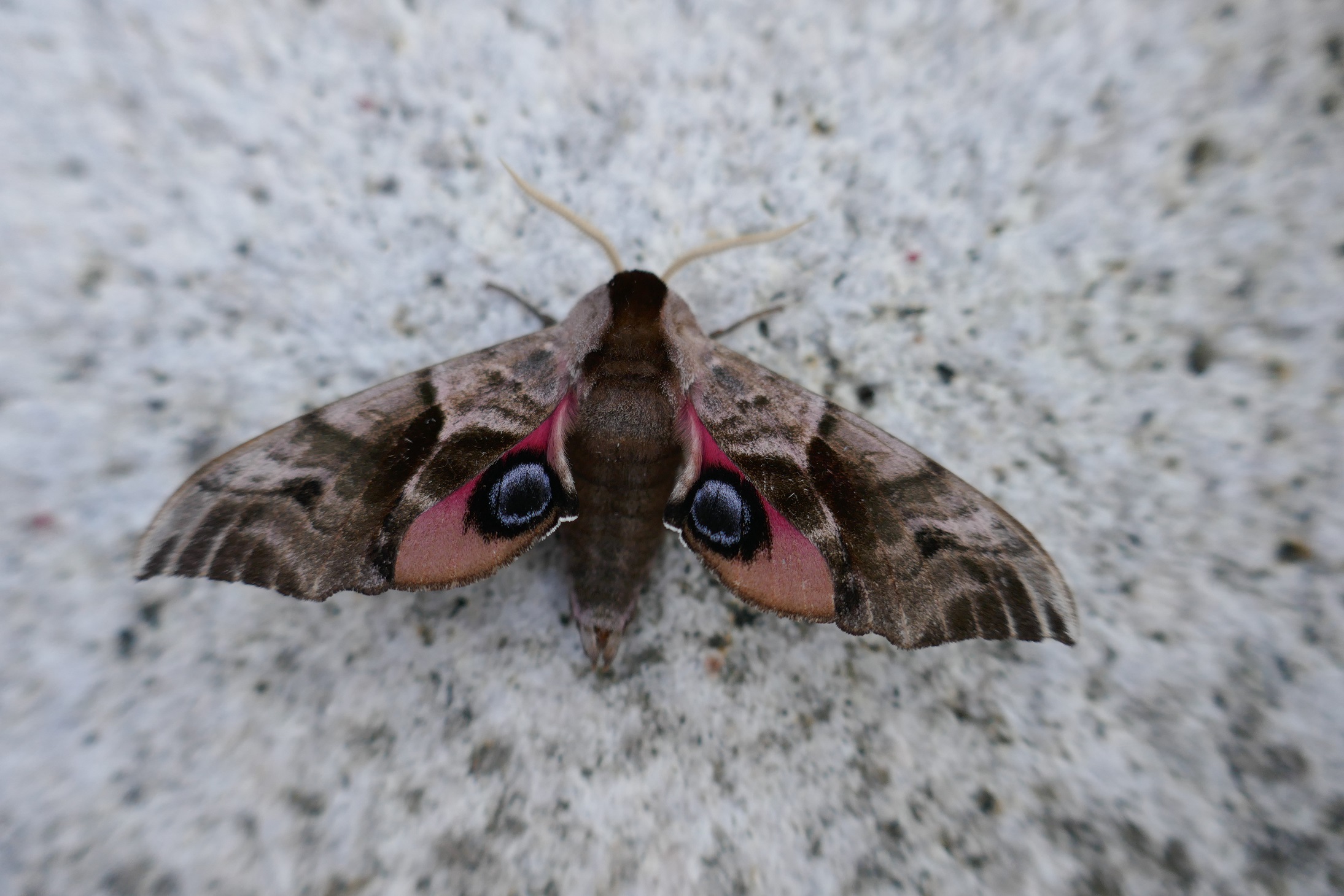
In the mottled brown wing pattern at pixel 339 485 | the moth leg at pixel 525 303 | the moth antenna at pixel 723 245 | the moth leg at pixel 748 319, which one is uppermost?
the moth antenna at pixel 723 245

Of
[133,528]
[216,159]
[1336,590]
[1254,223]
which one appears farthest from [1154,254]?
[133,528]

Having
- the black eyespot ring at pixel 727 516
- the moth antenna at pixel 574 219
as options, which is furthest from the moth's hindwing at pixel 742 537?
the moth antenna at pixel 574 219

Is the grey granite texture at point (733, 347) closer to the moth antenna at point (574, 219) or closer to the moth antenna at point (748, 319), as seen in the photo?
the moth antenna at point (748, 319)

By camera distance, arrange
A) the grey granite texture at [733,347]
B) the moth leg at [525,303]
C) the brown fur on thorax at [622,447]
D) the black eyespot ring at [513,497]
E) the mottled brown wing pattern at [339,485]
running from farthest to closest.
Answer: the moth leg at [525,303] < the grey granite texture at [733,347] < the brown fur on thorax at [622,447] < the black eyespot ring at [513,497] < the mottled brown wing pattern at [339,485]

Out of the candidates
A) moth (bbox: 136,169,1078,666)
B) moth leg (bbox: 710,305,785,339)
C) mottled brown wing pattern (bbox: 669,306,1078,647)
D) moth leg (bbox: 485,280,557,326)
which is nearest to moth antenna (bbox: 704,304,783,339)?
moth leg (bbox: 710,305,785,339)

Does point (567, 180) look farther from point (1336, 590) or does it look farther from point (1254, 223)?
point (1336, 590)

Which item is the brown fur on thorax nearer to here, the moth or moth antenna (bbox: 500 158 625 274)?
the moth

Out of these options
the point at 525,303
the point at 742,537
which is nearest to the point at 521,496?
the point at 742,537
